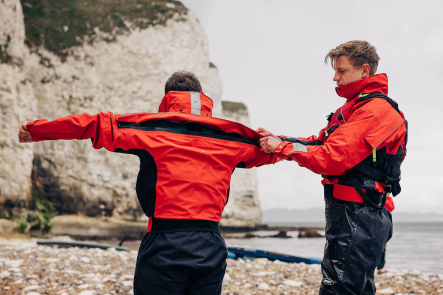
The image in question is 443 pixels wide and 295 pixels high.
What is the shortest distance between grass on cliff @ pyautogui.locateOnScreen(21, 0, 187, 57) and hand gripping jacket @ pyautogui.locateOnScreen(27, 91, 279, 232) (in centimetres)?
1991

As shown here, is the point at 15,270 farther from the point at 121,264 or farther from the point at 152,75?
the point at 152,75

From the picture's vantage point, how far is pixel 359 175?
8.07 feet

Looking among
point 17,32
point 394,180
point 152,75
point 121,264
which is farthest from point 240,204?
point 394,180

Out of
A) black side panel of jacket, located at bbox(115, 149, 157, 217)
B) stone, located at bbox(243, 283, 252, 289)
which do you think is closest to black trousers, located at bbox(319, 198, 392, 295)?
black side panel of jacket, located at bbox(115, 149, 157, 217)

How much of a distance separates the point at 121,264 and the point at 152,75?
16957 millimetres

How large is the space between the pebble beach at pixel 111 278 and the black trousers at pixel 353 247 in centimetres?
299

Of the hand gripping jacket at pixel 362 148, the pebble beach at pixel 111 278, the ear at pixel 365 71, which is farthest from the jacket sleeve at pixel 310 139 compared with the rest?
the pebble beach at pixel 111 278

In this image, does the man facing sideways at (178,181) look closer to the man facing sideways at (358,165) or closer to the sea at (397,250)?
the man facing sideways at (358,165)

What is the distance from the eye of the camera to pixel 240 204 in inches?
1323

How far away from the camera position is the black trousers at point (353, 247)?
2363mm

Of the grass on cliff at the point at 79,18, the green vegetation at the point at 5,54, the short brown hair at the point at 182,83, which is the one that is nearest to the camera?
the short brown hair at the point at 182,83

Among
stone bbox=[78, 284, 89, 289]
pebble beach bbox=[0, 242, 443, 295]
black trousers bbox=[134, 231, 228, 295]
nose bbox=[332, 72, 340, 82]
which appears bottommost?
pebble beach bbox=[0, 242, 443, 295]

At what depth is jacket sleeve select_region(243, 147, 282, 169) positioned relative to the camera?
239 centimetres

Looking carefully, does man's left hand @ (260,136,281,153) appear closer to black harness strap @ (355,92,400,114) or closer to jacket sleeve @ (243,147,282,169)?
jacket sleeve @ (243,147,282,169)
